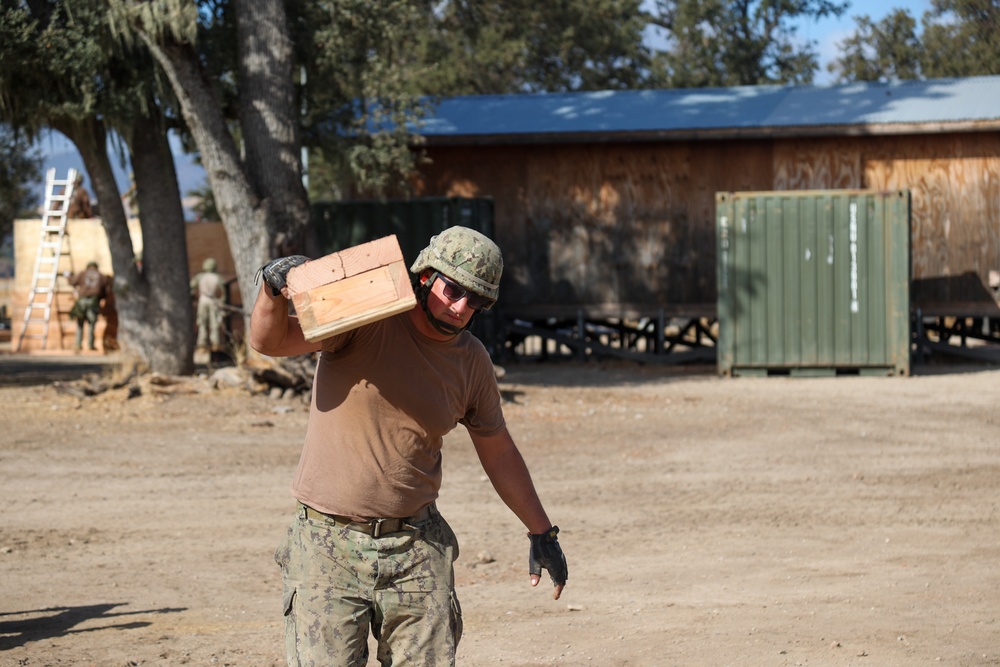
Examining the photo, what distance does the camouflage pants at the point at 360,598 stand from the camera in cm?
367

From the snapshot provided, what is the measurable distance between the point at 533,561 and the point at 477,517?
4.61 meters

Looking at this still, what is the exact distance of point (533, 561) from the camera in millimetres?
4094

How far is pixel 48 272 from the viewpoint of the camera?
23203 mm

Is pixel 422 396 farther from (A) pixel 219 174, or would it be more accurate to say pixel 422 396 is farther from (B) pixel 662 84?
(B) pixel 662 84

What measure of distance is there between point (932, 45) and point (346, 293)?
1476 inches

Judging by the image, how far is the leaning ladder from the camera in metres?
22.4

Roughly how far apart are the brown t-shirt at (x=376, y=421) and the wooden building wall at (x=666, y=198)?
15.7 meters

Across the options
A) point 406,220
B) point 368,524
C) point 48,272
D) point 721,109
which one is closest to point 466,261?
point 368,524

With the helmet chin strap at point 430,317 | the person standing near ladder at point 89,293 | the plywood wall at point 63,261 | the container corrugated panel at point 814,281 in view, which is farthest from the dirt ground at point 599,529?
the plywood wall at point 63,261

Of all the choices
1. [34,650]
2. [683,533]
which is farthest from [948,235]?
[34,650]

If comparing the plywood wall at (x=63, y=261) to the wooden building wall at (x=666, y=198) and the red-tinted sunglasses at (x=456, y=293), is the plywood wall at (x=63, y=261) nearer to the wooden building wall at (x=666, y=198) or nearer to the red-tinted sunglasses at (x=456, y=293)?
the wooden building wall at (x=666, y=198)

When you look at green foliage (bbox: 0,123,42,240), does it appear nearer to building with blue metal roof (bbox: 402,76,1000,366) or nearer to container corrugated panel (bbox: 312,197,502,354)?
container corrugated panel (bbox: 312,197,502,354)

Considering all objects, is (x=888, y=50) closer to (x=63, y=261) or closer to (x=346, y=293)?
(x=63, y=261)

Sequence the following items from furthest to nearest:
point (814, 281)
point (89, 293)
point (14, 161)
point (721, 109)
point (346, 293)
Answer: point (89, 293), point (721, 109), point (814, 281), point (14, 161), point (346, 293)
